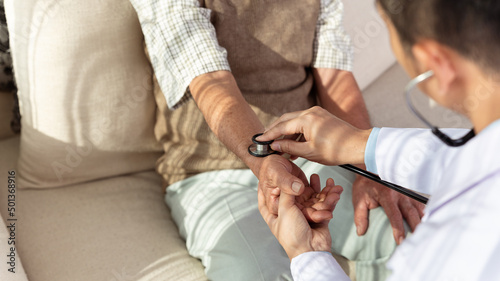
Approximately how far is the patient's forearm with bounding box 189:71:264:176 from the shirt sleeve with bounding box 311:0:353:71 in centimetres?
36

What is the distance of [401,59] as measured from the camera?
658 millimetres

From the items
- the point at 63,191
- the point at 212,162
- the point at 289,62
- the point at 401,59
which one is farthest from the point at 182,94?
the point at 401,59

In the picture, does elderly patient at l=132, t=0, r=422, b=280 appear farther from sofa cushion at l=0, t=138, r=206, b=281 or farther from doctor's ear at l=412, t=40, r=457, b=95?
doctor's ear at l=412, t=40, r=457, b=95

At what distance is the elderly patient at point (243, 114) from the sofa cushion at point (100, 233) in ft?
0.19

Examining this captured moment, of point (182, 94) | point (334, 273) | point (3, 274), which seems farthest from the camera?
point (182, 94)

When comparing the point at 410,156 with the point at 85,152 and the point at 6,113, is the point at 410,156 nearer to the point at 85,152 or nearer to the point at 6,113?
the point at 85,152

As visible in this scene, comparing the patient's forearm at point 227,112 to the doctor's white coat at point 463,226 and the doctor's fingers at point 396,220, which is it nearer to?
the doctor's fingers at point 396,220

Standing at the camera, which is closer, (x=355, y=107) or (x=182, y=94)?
(x=182, y=94)

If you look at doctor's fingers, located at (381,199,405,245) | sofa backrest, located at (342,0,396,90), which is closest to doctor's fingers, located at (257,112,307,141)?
doctor's fingers, located at (381,199,405,245)

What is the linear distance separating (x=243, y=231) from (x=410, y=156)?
430mm

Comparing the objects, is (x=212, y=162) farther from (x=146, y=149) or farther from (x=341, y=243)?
(x=341, y=243)

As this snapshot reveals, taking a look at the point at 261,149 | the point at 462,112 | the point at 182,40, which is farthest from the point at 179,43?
the point at 462,112

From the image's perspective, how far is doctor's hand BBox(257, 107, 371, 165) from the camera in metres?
1.05

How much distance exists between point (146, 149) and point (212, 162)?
0.78 ft
